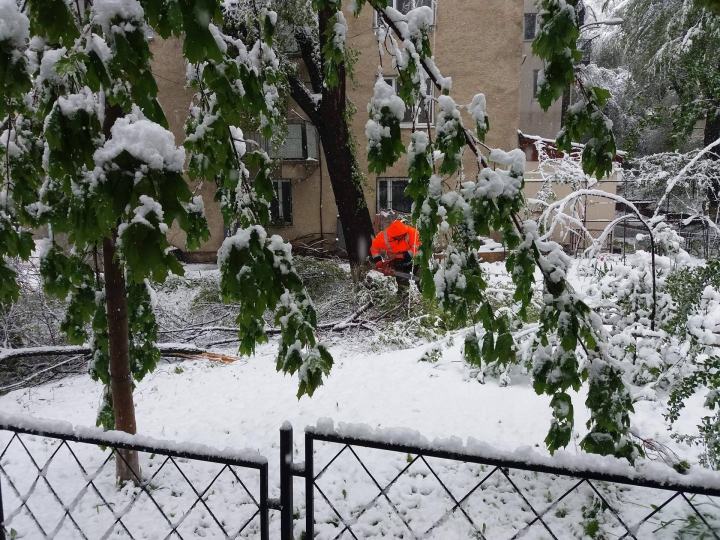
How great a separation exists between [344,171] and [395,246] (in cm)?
190

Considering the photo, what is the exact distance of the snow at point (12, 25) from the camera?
4.67ft

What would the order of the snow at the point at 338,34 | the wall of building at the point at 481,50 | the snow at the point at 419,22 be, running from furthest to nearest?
the wall of building at the point at 481,50
the snow at the point at 338,34
the snow at the point at 419,22

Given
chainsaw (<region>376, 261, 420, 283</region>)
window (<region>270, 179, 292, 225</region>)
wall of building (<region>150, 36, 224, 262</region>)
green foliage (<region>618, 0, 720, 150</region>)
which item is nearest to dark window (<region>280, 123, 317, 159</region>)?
window (<region>270, 179, 292, 225</region>)

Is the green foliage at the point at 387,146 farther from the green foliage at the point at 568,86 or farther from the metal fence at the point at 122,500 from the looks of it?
the metal fence at the point at 122,500

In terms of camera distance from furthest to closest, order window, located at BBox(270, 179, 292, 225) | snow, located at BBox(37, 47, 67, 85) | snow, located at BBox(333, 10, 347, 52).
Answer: window, located at BBox(270, 179, 292, 225), snow, located at BBox(333, 10, 347, 52), snow, located at BBox(37, 47, 67, 85)

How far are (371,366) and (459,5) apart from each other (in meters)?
11.2

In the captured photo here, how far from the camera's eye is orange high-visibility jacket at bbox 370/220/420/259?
26.4 ft

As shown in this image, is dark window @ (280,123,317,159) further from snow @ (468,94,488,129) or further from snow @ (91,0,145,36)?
snow @ (91,0,145,36)

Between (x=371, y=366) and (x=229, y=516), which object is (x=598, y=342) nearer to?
(x=229, y=516)

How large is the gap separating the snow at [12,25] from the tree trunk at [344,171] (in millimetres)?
7462

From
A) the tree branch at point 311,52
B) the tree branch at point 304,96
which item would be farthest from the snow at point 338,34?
the tree branch at point 311,52

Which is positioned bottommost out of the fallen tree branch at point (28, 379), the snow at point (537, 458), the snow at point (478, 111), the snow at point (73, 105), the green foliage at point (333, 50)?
the fallen tree branch at point (28, 379)

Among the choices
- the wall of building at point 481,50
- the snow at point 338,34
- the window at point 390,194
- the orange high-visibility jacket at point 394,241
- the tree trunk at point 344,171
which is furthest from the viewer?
the window at point 390,194

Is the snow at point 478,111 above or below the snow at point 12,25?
below
